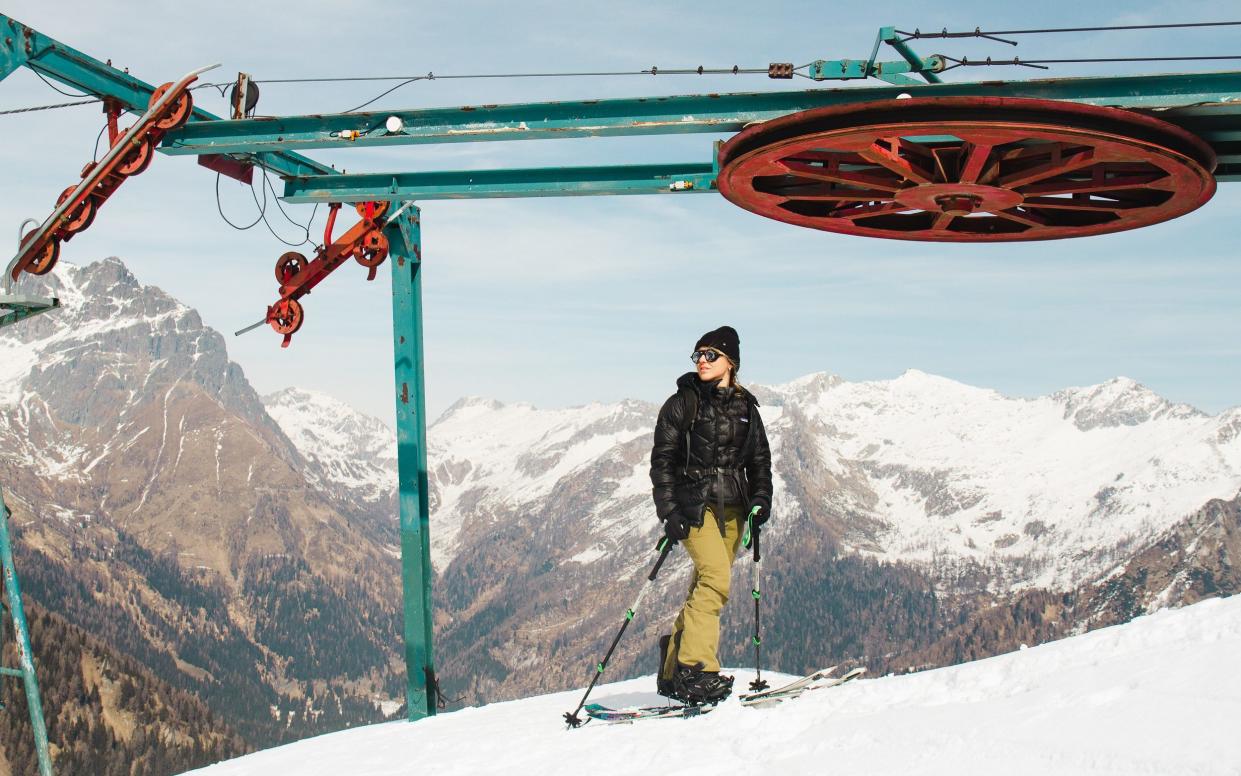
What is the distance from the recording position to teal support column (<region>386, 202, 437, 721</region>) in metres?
13.8

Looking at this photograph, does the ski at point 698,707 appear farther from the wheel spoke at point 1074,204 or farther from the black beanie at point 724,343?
the wheel spoke at point 1074,204

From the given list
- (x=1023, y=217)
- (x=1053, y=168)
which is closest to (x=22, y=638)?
(x=1053, y=168)

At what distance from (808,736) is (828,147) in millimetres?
3943

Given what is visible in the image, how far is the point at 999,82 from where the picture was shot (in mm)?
8406

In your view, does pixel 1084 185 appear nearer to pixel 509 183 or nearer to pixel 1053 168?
pixel 1053 168

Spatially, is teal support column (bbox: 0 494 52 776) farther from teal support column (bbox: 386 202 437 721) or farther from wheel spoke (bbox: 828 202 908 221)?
wheel spoke (bbox: 828 202 908 221)

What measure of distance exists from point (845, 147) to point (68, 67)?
695 centimetres

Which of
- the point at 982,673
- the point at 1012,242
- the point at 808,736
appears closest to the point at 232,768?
the point at 808,736

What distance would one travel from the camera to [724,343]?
33.7 ft

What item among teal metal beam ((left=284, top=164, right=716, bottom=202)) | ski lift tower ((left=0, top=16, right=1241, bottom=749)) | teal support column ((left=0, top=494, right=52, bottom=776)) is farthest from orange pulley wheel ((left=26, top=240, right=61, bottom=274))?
teal support column ((left=0, top=494, right=52, bottom=776))

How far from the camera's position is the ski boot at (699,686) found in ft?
33.3

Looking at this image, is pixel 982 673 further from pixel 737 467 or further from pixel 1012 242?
pixel 1012 242

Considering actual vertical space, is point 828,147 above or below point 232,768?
above

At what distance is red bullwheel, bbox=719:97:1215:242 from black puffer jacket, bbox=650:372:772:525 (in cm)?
162
